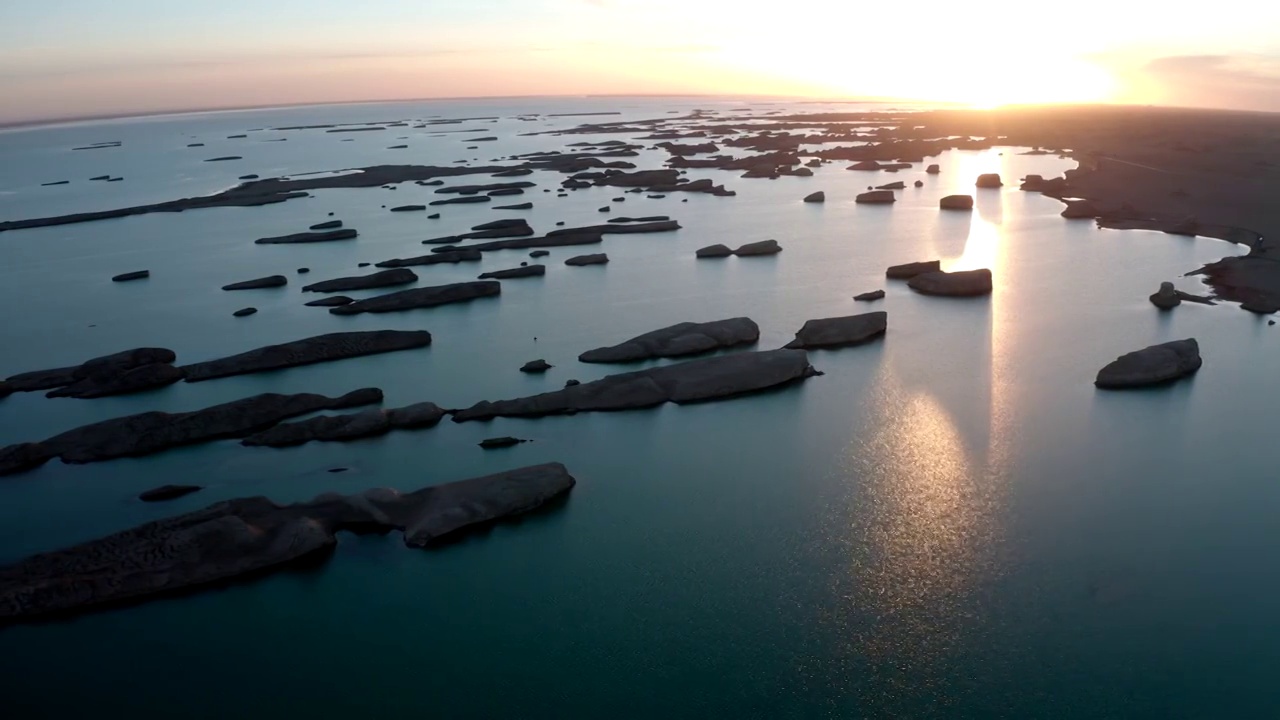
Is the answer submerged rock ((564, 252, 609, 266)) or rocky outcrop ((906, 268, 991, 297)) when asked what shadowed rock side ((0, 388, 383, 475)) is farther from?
rocky outcrop ((906, 268, 991, 297))

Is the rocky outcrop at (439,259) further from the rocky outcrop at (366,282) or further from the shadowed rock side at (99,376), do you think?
the shadowed rock side at (99,376)

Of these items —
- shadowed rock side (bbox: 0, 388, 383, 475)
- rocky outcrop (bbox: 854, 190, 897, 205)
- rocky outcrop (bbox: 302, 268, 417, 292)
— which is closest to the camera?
shadowed rock side (bbox: 0, 388, 383, 475)

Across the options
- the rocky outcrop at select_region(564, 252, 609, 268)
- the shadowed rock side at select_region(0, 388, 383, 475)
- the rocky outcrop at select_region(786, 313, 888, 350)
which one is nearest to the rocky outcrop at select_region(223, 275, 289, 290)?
the rocky outcrop at select_region(564, 252, 609, 268)

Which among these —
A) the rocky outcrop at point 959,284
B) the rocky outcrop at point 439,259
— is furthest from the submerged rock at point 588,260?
the rocky outcrop at point 959,284

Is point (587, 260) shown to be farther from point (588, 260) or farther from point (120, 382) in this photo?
point (120, 382)

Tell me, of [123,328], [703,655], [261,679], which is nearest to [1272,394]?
[703,655]

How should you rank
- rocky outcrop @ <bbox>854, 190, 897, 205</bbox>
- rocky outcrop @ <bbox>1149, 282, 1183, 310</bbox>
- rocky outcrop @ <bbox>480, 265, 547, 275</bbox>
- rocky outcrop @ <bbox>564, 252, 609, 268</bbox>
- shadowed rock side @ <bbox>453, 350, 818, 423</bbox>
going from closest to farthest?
shadowed rock side @ <bbox>453, 350, 818, 423</bbox>, rocky outcrop @ <bbox>1149, 282, 1183, 310</bbox>, rocky outcrop @ <bbox>480, 265, 547, 275</bbox>, rocky outcrop @ <bbox>564, 252, 609, 268</bbox>, rocky outcrop @ <bbox>854, 190, 897, 205</bbox>

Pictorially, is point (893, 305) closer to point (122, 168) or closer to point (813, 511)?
point (813, 511)
